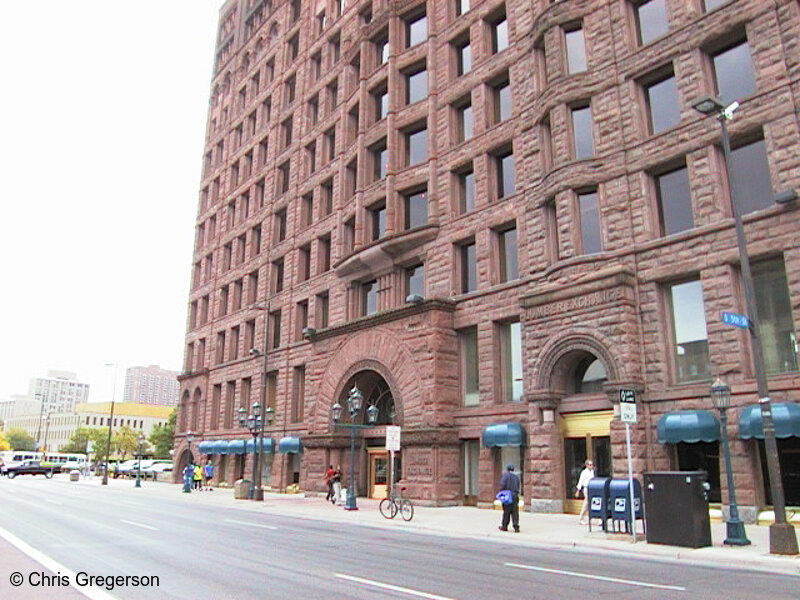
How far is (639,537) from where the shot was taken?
51.3ft

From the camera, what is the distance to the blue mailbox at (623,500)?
16.1m

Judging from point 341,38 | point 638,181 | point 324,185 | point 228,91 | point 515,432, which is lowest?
point 515,432

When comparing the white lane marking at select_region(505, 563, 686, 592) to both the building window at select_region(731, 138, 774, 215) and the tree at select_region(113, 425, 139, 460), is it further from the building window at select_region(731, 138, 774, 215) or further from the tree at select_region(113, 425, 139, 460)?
the tree at select_region(113, 425, 139, 460)

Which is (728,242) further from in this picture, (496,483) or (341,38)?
(341,38)

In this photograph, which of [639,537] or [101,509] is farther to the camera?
[101,509]

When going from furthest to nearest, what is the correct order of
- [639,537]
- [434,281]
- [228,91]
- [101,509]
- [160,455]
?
[160,455] < [228,91] < [434,281] < [101,509] < [639,537]

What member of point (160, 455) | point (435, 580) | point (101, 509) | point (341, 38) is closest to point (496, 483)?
point (101, 509)

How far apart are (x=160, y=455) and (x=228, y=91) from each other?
70536 millimetres

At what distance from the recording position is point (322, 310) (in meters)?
39.9

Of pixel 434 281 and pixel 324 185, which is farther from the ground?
pixel 324 185

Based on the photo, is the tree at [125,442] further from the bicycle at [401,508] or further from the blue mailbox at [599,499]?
the blue mailbox at [599,499]

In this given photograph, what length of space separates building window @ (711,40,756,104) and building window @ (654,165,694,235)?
2.70 metres

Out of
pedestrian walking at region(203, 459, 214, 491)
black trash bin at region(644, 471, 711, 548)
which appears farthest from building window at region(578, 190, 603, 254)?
pedestrian walking at region(203, 459, 214, 491)

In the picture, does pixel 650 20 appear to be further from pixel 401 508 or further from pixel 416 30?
pixel 401 508
